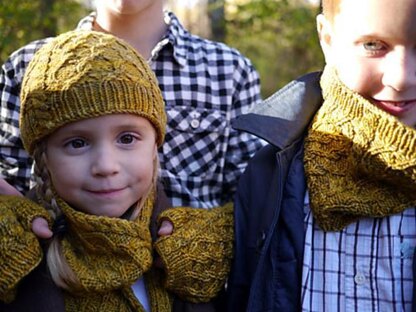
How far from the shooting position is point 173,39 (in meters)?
2.81

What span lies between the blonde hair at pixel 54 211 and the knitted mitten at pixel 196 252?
0.43 feet

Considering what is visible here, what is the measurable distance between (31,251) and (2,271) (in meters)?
0.10

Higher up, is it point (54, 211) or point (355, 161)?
point (355, 161)

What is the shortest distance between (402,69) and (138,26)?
4.10ft

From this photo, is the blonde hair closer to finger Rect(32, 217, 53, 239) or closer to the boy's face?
finger Rect(32, 217, 53, 239)

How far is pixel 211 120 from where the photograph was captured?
2820 mm

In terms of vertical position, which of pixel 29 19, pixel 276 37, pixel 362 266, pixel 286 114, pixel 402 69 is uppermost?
pixel 402 69

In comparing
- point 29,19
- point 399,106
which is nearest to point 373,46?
point 399,106

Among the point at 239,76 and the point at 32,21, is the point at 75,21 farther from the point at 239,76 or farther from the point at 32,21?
the point at 239,76

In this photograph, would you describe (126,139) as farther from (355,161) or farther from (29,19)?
(29,19)

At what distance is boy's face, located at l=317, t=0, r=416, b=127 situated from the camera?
192 cm

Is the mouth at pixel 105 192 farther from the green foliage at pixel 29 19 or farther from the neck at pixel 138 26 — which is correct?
the green foliage at pixel 29 19

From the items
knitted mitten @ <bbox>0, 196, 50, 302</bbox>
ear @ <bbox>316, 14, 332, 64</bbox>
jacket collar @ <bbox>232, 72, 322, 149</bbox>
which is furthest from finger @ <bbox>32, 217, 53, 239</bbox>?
ear @ <bbox>316, 14, 332, 64</bbox>

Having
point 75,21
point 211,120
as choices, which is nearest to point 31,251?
point 211,120
